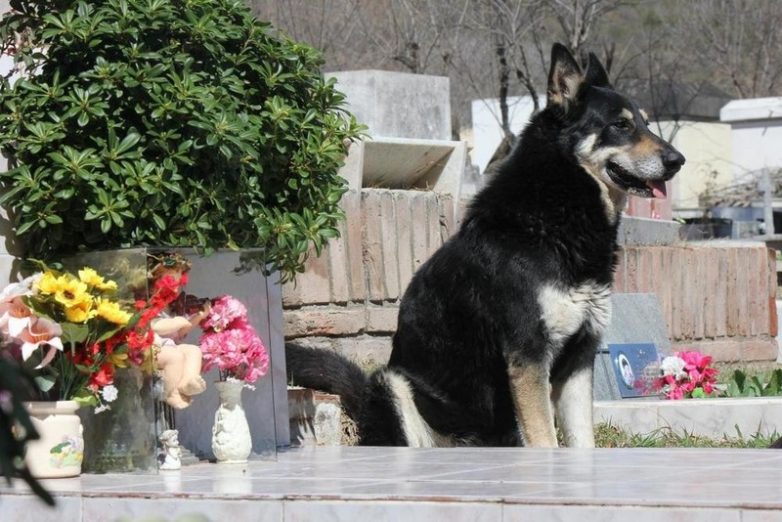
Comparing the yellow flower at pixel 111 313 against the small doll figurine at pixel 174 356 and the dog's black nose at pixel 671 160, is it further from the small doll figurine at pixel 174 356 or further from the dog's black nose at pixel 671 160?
the dog's black nose at pixel 671 160

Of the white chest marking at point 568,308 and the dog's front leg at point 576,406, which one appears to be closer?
the white chest marking at point 568,308

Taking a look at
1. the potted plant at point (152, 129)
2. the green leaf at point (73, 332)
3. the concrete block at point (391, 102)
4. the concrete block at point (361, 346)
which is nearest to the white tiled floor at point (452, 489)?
the green leaf at point (73, 332)

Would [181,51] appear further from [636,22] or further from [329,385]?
[636,22]

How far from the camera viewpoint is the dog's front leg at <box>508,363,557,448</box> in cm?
590

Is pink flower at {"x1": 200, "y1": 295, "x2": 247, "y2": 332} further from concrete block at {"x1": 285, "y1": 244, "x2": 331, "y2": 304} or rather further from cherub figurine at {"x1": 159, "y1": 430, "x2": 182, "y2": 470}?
concrete block at {"x1": 285, "y1": 244, "x2": 331, "y2": 304}

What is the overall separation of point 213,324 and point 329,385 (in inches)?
55.2

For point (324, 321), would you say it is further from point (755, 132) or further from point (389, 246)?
point (755, 132)

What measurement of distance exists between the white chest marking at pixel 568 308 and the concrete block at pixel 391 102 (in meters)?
4.59

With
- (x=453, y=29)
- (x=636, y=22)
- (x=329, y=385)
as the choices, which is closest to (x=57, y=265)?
(x=329, y=385)

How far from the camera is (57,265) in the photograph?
18.3ft

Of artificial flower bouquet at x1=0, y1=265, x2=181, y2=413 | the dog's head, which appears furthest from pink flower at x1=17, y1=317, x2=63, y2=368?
the dog's head

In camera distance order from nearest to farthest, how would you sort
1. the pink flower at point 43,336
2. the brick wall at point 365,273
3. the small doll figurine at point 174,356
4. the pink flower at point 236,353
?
the pink flower at point 43,336, the small doll figurine at point 174,356, the pink flower at point 236,353, the brick wall at point 365,273

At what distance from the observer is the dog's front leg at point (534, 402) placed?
19.4ft

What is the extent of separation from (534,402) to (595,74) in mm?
1712
